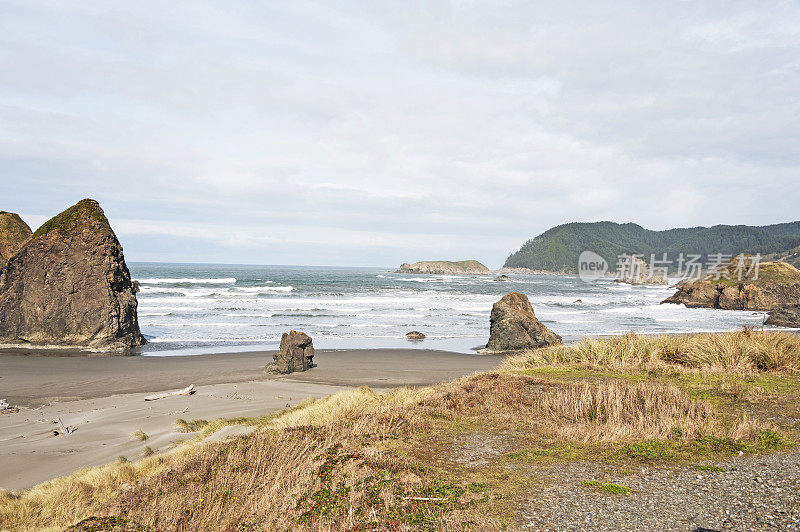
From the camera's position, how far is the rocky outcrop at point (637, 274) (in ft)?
474

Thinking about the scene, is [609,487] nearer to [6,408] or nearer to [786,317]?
[6,408]

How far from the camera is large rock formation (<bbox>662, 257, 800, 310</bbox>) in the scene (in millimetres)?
54219

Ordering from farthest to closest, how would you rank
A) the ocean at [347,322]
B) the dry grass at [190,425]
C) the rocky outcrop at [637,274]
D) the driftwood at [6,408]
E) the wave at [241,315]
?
1. the rocky outcrop at [637,274]
2. the wave at [241,315]
3. the ocean at [347,322]
4. the driftwood at [6,408]
5. the dry grass at [190,425]

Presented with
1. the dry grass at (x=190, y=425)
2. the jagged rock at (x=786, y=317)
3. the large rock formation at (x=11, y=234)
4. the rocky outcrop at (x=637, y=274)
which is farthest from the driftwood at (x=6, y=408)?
the rocky outcrop at (x=637, y=274)

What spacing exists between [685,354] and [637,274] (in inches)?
6213

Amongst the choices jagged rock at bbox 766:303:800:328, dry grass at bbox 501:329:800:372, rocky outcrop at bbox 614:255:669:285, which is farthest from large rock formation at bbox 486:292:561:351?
rocky outcrop at bbox 614:255:669:285

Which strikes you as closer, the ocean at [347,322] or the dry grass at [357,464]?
the dry grass at [357,464]

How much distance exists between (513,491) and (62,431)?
10364 mm

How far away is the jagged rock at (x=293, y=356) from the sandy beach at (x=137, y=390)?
38 cm

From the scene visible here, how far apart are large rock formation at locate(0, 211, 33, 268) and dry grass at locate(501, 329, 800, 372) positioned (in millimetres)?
27428

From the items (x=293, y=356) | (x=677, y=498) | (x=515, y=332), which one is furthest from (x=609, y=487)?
(x=515, y=332)

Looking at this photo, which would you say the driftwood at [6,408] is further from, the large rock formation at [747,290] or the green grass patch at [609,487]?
the large rock formation at [747,290]

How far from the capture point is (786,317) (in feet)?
121

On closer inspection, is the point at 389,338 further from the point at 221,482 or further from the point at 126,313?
the point at 221,482
